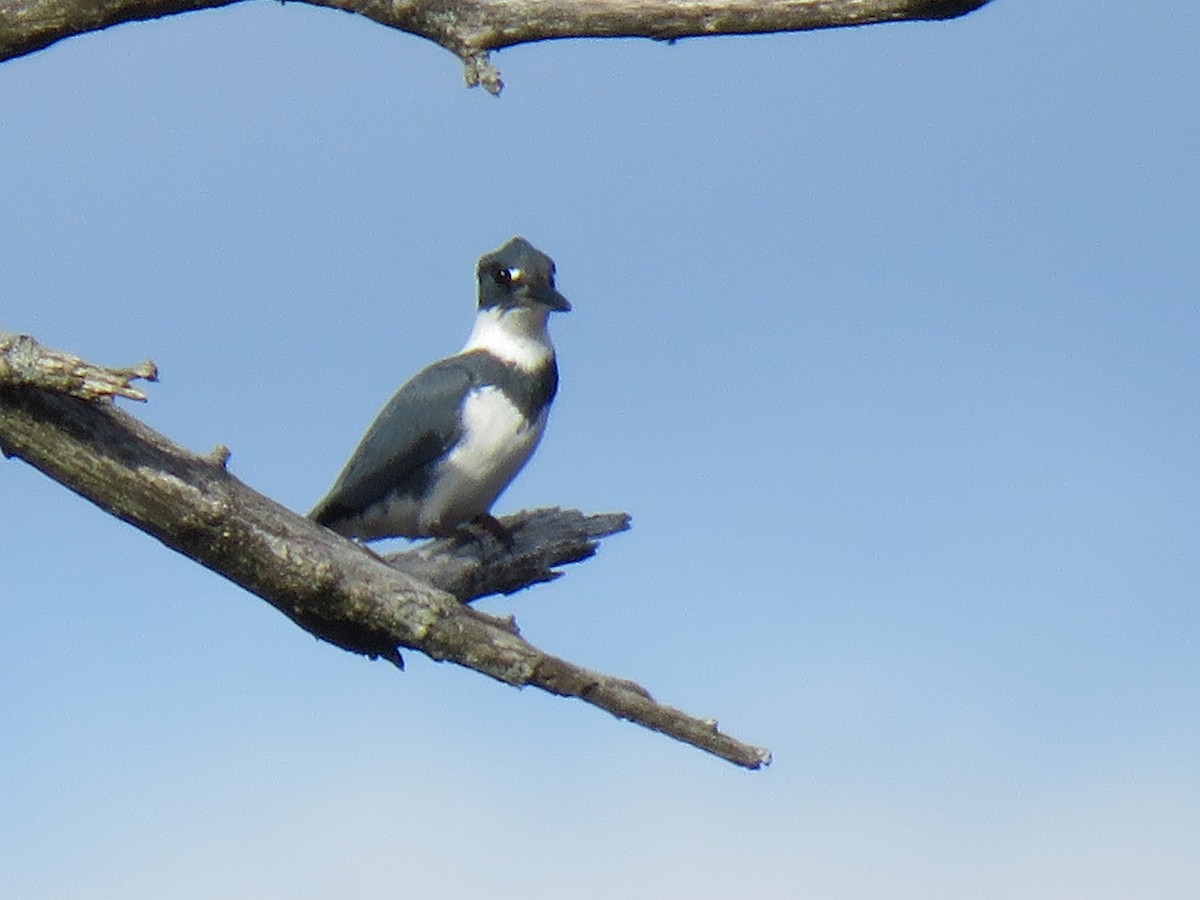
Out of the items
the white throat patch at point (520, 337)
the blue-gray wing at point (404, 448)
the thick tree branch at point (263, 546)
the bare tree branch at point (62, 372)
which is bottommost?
the thick tree branch at point (263, 546)

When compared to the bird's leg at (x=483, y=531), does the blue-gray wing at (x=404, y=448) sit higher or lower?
higher

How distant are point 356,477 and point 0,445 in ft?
8.80

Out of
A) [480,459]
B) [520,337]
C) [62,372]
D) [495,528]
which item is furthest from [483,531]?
[62,372]

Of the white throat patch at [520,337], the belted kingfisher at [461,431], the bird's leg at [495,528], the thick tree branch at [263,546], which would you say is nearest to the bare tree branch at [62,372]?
the thick tree branch at [263,546]

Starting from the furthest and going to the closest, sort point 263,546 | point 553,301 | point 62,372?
point 553,301
point 263,546
point 62,372

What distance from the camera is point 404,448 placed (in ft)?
22.4

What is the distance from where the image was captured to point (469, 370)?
7.05 metres

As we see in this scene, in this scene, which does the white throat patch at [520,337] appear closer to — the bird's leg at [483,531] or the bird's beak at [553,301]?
the bird's beak at [553,301]

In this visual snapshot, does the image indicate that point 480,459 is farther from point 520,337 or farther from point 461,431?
point 520,337

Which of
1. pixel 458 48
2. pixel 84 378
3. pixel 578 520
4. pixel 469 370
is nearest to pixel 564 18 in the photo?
pixel 458 48

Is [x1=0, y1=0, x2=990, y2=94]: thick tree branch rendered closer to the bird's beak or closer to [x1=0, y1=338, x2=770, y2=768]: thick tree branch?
[x1=0, y1=338, x2=770, y2=768]: thick tree branch

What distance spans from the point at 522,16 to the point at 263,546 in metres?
1.48

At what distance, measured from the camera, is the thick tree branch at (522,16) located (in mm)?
3791

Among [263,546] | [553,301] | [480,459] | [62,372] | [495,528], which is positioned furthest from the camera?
[553,301]
